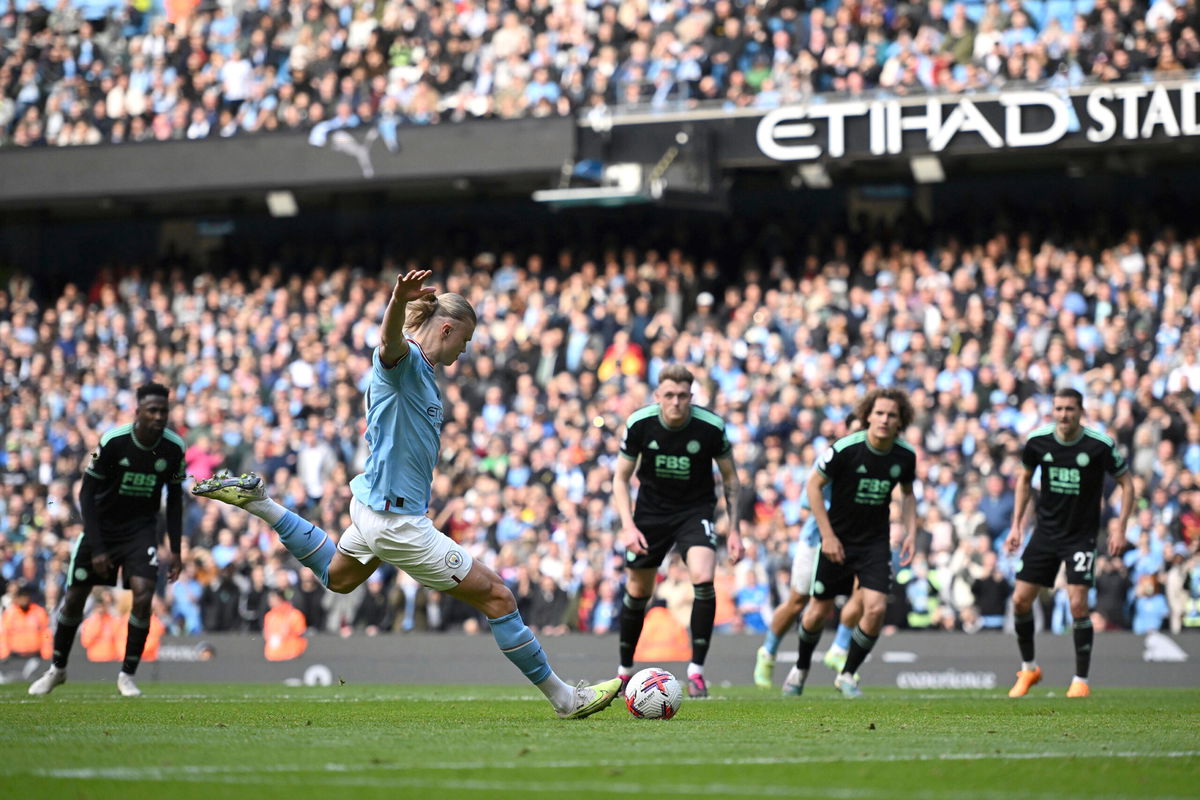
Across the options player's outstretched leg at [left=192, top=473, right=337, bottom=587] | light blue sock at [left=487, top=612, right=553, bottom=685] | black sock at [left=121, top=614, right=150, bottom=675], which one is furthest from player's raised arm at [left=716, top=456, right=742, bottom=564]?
black sock at [left=121, top=614, right=150, bottom=675]

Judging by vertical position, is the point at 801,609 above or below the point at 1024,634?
above

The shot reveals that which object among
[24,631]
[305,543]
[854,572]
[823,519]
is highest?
[823,519]

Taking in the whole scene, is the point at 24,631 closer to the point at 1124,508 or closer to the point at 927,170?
the point at 1124,508

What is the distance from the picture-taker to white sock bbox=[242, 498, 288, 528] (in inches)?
343

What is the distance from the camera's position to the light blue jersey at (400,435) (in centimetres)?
811

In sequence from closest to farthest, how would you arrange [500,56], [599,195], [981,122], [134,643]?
[134,643] → [981,122] → [599,195] → [500,56]

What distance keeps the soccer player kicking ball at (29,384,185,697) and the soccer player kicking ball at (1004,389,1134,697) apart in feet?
22.1

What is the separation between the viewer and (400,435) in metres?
8.19

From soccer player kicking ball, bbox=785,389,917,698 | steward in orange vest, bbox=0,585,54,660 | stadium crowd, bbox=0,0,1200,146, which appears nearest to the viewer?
soccer player kicking ball, bbox=785,389,917,698

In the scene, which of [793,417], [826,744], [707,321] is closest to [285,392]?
[707,321]

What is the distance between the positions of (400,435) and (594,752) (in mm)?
2221

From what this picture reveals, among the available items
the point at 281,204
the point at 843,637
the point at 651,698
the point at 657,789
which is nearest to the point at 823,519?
the point at 843,637

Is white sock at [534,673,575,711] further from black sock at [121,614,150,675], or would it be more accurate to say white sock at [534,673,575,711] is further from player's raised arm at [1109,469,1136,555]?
player's raised arm at [1109,469,1136,555]

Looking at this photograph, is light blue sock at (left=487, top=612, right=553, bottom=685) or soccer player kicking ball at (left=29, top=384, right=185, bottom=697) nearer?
light blue sock at (left=487, top=612, right=553, bottom=685)
